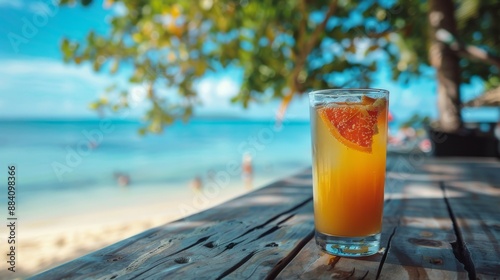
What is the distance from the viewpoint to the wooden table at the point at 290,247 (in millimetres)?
556

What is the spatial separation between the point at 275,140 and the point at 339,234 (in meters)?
28.9

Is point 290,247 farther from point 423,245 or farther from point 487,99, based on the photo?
point 487,99

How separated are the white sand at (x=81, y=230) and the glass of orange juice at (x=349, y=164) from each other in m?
3.15

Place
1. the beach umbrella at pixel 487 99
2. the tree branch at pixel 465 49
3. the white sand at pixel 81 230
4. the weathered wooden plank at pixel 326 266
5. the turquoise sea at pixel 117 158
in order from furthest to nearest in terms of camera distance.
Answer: the turquoise sea at pixel 117 158 → the white sand at pixel 81 230 → the beach umbrella at pixel 487 99 → the tree branch at pixel 465 49 → the weathered wooden plank at pixel 326 266

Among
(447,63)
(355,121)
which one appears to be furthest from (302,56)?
(355,121)

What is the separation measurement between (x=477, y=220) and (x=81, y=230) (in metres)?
6.79

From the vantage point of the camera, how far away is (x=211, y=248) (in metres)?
0.68

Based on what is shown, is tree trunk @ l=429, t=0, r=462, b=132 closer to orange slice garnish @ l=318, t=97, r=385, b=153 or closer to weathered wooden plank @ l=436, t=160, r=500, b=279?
weathered wooden plank @ l=436, t=160, r=500, b=279

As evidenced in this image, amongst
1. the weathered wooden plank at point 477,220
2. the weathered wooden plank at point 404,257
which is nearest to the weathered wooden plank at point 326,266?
the weathered wooden plank at point 404,257

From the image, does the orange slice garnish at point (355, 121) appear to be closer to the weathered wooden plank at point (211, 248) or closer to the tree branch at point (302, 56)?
the weathered wooden plank at point (211, 248)

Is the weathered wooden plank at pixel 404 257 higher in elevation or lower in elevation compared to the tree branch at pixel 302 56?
lower

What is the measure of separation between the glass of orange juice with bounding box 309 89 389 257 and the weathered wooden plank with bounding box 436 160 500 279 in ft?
0.47

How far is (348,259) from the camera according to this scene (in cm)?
61

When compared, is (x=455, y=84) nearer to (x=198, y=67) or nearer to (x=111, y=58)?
(x=198, y=67)
